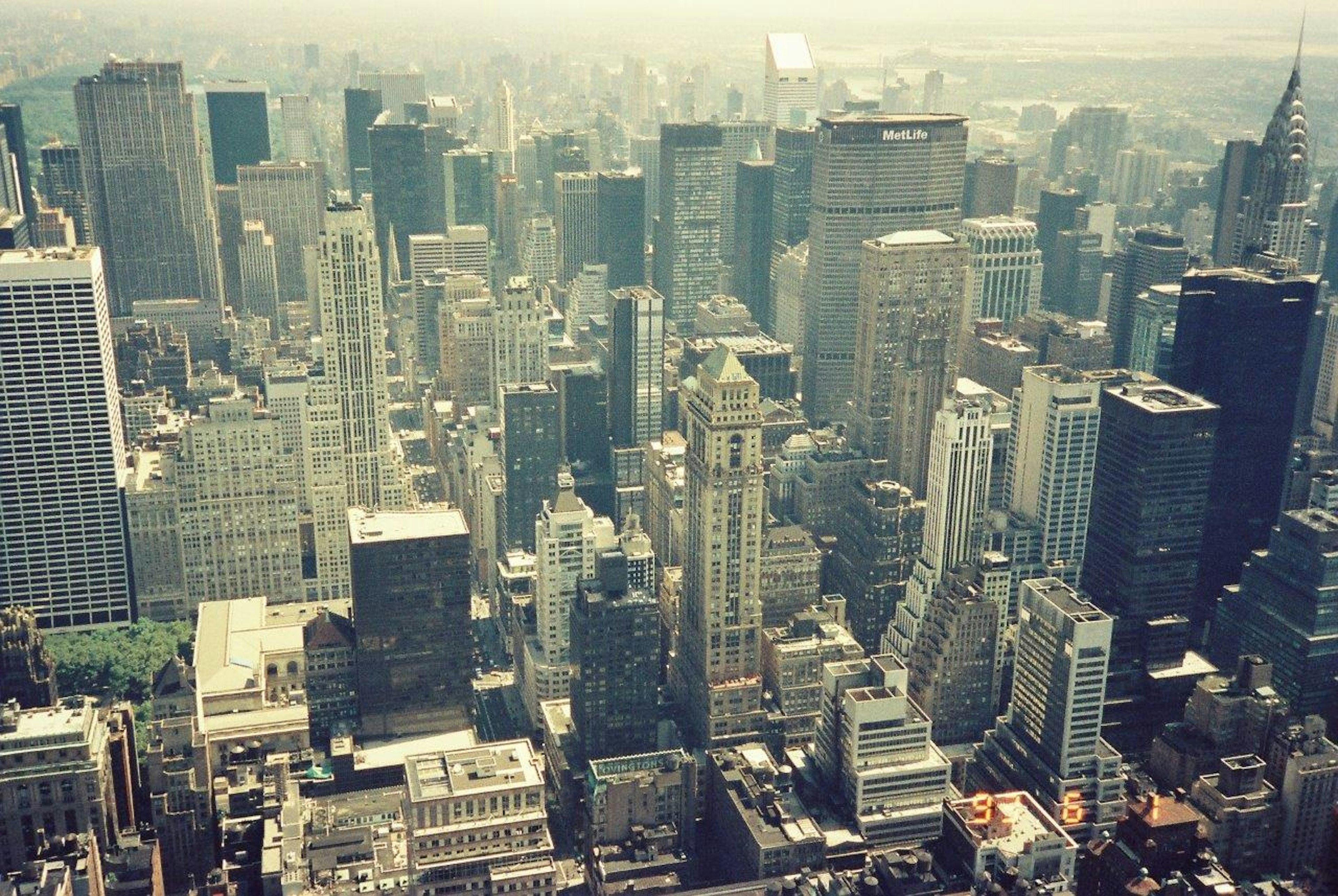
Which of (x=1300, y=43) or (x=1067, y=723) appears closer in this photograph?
(x=1067, y=723)

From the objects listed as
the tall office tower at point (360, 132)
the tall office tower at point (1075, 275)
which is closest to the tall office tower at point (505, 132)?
the tall office tower at point (360, 132)

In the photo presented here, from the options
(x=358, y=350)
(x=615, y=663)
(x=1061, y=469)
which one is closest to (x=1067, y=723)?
(x=1061, y=469)

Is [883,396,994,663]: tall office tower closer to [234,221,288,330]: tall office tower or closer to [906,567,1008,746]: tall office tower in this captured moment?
[906,567,1008,746]: tall office tower

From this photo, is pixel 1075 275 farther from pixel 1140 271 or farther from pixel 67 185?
pixel 67 185

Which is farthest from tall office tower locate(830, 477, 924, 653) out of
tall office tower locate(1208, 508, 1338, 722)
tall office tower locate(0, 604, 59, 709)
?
tall office tower locate(0, 604, 59, 709)

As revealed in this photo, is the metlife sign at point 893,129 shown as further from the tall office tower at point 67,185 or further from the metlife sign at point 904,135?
the tall office tower at point 67,185

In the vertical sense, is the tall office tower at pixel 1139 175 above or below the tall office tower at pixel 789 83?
below
